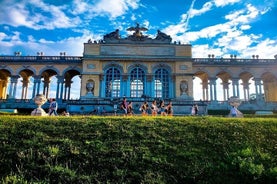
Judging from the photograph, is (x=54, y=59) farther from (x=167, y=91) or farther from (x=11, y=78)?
(x=167, y=91)

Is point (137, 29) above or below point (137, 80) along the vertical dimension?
above

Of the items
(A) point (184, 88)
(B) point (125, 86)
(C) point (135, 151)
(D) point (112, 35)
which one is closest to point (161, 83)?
(A) point (184, 88)

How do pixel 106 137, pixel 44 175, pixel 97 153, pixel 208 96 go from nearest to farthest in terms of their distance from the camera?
pixel 44 175 < pixel 97 153 < pixel 106 137 < pixel 208 96

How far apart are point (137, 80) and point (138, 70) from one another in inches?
56.8

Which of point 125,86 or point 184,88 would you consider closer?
point 184,88

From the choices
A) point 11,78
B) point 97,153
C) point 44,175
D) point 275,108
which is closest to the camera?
point 44,175

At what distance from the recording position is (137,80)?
37.4 meters

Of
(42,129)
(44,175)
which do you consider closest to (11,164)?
(44,175)

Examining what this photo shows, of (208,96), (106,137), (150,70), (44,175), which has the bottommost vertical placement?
(44,175)

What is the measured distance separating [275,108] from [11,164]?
3527 centimetres

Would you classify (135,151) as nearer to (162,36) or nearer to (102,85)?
(102,85)

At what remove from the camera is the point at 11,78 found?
38531 millimetres

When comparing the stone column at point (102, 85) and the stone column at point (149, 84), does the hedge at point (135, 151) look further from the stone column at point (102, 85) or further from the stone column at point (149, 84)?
the stone column at point (149, 84)

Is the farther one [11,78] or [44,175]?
[11,78]
